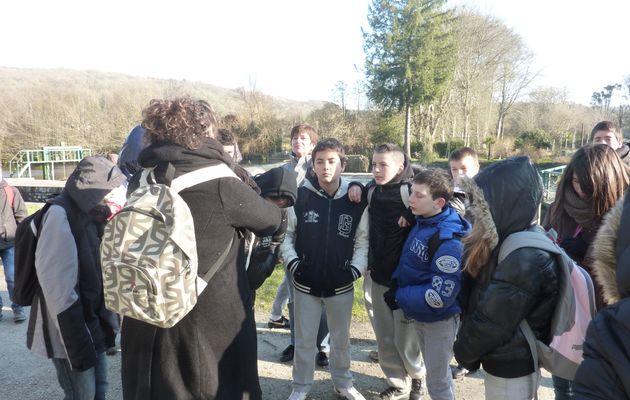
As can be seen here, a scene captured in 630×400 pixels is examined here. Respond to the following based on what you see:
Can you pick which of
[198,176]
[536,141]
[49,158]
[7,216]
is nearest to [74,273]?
[198,176]

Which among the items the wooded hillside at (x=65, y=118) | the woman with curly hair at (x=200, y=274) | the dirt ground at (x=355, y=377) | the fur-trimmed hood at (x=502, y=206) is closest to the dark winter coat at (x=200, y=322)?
the woman with curly hair at (x=200, y=274)

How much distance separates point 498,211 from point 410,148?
31.6 metres

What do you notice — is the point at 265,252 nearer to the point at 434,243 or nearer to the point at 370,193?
the point at 434,243

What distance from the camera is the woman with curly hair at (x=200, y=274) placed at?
1.87 metres

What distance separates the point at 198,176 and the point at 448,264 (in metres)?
1.54

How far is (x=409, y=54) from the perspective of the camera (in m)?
32.1

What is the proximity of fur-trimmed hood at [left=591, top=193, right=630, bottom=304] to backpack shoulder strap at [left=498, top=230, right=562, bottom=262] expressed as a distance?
494mm

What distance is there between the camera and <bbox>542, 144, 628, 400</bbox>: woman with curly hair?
2391mm

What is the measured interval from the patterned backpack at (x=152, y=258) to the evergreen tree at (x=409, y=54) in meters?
30.6

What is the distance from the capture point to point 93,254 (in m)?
2.37

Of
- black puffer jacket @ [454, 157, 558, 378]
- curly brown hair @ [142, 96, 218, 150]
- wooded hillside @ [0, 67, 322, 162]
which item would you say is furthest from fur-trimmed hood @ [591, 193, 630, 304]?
wooded hillside @ [0, 67, 322, 162]

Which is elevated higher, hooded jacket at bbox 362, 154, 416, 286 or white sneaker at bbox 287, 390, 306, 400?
hooded jacket at bbox 362, 154, 416, 286

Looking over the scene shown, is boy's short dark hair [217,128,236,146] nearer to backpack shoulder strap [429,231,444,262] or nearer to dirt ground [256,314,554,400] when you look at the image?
backpack shoulder strap [429,231,444,262]

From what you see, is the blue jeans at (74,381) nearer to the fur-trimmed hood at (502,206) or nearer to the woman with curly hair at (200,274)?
the woman with curly hair at (200,274)
